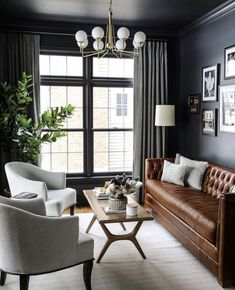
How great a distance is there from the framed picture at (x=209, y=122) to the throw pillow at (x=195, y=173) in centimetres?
60

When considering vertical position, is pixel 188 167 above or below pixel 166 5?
below

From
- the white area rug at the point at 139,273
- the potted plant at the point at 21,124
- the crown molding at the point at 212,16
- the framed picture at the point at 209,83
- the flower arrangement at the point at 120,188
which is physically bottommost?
the white area rug at the point at 139,273

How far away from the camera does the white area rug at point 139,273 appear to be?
3.22 m

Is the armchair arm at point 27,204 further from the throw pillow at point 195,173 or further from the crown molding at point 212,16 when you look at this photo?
the crown molding at point 212,16

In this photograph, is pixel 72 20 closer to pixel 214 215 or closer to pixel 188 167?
pixel 188 167

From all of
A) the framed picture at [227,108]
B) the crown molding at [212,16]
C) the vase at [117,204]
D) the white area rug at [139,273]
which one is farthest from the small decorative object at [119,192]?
the crown molding at [212,16]

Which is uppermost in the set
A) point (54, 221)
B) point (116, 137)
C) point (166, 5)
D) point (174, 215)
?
point (166, 5)

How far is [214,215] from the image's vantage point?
350 cm

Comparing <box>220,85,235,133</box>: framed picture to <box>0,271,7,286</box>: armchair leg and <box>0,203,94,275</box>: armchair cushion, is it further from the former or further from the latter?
<box>0,271,7,286</box>: armchair leg

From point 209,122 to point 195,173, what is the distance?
952 mm

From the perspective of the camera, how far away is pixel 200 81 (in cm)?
566

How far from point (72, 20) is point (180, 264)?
413 cm

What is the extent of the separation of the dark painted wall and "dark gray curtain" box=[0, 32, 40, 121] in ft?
8.56

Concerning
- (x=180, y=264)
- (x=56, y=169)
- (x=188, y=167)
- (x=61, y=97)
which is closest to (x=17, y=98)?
(x=61, y=97)
